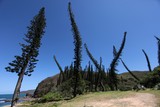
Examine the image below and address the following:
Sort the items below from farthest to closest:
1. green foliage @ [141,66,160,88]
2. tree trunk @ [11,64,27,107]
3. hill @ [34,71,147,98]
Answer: hill @ [34,71,147,98] < green foliage @ [141,66,160,88] < tree trunk @ [11,64,27,107]

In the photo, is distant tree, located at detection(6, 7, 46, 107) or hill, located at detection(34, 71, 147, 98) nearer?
distant tree, located at detection(6, 7, 46, 107)

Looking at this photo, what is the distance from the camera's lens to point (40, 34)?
26.4 m

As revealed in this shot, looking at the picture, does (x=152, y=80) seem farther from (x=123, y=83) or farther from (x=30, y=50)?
(x=123, y=83)

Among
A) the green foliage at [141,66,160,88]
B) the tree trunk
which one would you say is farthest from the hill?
the tree trunk

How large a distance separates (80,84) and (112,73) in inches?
501

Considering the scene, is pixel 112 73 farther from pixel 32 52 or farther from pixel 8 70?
pixel 8 70

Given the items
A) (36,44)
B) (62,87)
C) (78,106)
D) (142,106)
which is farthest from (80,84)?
(142,106)

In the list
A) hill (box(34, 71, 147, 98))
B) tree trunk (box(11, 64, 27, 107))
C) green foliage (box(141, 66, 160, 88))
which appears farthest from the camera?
hill (box(34, 71, 147, 98))

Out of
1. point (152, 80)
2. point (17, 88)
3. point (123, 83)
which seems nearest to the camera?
point (17, 88)

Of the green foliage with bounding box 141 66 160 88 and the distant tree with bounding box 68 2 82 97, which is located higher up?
the distant tree with bounding box 68 2 82 97

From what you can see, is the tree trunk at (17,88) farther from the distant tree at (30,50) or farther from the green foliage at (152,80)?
the green foliage at (152,80)

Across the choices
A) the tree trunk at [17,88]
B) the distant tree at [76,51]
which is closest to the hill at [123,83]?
the distant tree at [76,51]

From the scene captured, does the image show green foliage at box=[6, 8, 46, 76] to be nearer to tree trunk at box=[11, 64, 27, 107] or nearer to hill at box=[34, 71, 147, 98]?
tree trunk at box=[11, 64, 27, 107]

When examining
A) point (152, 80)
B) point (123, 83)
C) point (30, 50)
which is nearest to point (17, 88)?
point (30, 50)
